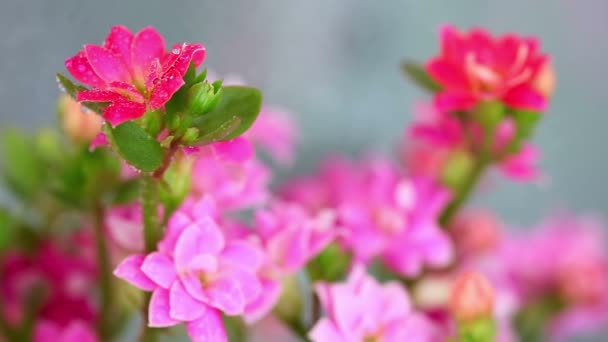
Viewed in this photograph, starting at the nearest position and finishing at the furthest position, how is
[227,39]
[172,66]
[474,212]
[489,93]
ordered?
1. [172,66]
2. [489,93]
3. [227,39]
4. [474,212]

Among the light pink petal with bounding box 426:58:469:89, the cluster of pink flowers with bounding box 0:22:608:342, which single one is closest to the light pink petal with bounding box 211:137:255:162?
the cluster of pink flowers with bounding box 0:22:608:342

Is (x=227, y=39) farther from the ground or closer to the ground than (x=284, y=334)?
farther from the ground

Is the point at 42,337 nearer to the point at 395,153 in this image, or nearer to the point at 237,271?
the point at 237,271

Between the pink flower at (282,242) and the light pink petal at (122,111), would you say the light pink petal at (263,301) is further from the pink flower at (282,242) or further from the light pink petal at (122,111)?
the light pink petal at (122,111)

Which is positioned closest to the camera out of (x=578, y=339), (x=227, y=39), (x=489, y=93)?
(x=489, y=93)

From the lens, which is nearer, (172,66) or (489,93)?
(172,66)

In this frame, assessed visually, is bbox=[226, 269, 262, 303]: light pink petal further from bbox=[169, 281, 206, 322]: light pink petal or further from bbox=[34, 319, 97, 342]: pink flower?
bbox=[34, 319, 97, 342]: pink flower

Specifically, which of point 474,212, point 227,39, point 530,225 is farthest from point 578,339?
point 227,39

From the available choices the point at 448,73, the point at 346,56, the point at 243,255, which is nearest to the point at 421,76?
the point at 448,73

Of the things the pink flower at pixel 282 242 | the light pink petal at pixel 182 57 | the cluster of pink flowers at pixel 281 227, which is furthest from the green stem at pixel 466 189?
the light pink petal at pixel 182 57

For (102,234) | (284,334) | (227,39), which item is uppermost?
(227,39)
